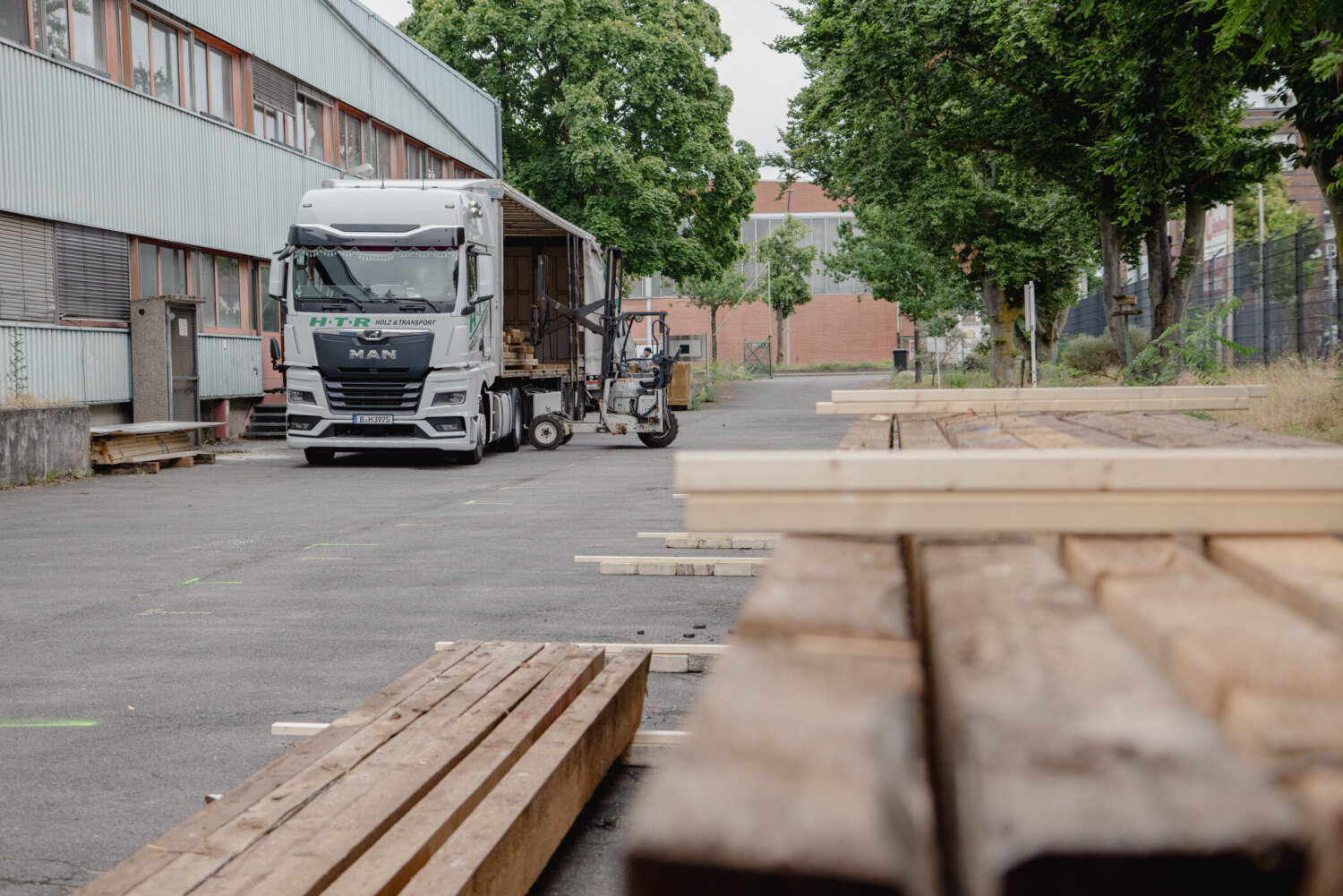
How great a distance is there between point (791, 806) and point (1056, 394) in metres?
4.97

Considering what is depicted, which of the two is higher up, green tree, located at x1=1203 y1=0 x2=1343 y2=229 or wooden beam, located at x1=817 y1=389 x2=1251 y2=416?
green tree, located at x1=1203 y1=0 x2=1343 y2=229

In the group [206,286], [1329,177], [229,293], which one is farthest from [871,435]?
[229,293]

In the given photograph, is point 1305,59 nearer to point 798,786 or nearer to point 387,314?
point 387,314

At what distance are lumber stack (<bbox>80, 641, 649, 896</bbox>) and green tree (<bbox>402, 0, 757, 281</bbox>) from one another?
1320 inches

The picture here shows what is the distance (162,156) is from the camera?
2261 cm

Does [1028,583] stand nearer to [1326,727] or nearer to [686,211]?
[1326,727]

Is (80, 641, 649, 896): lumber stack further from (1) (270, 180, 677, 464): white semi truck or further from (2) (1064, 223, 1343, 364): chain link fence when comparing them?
(2) (1064, 223, 1343, 364): chain link fence

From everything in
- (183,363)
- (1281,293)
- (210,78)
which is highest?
(210,78)

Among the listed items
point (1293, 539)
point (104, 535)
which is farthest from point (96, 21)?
point (1293, 539)

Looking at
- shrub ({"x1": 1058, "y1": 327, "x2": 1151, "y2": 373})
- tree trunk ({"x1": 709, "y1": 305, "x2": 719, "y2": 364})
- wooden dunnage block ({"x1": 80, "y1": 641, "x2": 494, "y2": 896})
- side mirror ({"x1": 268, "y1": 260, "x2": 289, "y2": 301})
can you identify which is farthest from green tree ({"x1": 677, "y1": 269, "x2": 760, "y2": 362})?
wooden dunnage block ({"x1": 80, "y1": 641, "x2": 494, "y2": 896})

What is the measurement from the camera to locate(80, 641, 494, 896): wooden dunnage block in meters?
2.77

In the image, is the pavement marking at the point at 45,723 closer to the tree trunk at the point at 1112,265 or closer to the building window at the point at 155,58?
the building window at the point at 155,58

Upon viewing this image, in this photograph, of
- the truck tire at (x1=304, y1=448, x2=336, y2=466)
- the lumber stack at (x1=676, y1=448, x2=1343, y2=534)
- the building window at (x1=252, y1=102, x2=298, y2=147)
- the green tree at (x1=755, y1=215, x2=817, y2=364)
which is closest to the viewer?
the lumber stack at (x1=676, y1=448, x2=1343, y2=534)

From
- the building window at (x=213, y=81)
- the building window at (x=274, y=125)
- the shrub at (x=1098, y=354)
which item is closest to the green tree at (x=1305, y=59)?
the shrub at (x=1098, y=354)
